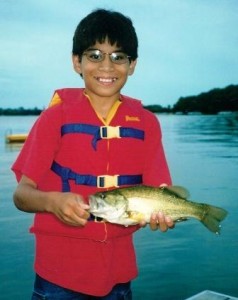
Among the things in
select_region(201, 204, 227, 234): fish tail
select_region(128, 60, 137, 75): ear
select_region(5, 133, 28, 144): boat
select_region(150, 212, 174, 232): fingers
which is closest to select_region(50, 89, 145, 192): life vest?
select_region(150, 212, 174, 232): fingers

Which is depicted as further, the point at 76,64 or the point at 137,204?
the point at 76,64

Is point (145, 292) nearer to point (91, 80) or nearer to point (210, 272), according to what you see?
point (210, 272)

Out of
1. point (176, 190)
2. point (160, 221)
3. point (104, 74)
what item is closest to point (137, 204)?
point (160, 221)

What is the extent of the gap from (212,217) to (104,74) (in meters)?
1.51

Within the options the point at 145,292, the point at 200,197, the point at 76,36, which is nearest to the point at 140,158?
the point at 76,36

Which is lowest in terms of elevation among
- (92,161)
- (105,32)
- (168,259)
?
(168,259)

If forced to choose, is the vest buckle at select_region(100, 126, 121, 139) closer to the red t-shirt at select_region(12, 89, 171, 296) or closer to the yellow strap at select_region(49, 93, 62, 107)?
the red t-shirt at select_region(12, 89, 171, 296)

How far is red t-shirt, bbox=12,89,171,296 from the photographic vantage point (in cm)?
336

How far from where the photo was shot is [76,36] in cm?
385

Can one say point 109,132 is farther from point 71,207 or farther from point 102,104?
point 71,207

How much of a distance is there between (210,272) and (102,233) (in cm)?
762

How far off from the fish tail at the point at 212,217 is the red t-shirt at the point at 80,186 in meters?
0.44

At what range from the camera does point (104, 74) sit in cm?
363

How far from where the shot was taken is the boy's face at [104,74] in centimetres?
362
